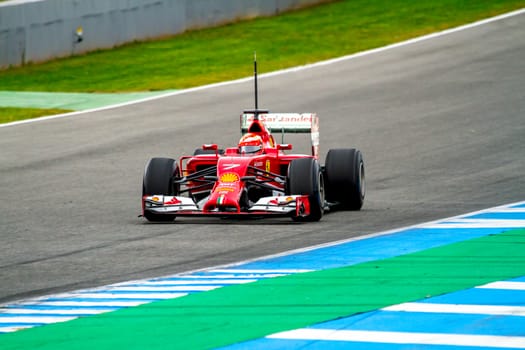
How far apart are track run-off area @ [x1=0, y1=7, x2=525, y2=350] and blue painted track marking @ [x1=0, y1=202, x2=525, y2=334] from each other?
0.11 feet

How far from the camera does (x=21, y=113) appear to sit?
29.5 metres

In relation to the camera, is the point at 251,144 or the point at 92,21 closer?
the point at 251,144

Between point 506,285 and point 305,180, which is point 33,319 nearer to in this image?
point 506,285

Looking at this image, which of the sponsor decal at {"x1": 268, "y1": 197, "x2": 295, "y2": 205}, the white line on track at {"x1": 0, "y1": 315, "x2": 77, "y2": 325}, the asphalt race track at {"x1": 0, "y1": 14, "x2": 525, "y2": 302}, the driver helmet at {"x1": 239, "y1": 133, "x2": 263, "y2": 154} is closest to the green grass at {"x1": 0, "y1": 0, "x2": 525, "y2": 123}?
the asphalt race track at {"x1": 0, "y1": 14, "x2": 525, "y2": 302}

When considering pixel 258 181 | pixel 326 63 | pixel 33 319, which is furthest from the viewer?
pixel 326 63

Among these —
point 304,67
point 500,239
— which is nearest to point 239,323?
point 500,239

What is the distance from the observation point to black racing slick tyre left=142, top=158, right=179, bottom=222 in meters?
17.1

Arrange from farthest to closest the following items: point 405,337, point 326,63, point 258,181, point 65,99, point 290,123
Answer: point 326,63 → point 65,99 → point 290,123 → point 258,181 → point 405,337

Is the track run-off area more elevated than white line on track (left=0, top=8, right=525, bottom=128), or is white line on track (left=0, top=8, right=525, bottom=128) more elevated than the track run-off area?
white line on track (left=0, top=8, right=525, bottom=128)

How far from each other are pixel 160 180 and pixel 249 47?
2005 cm

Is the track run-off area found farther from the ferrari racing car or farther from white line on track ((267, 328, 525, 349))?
the ferrari racing car

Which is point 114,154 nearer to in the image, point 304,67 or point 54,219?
point 54,219

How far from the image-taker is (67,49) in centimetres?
3675

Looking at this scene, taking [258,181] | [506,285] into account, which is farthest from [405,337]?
[258,181]
